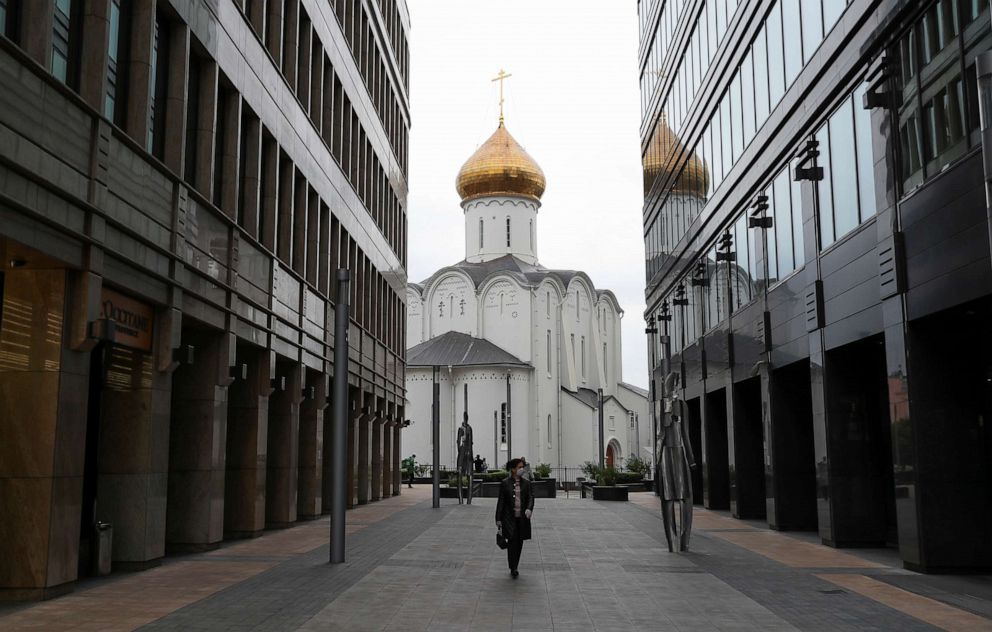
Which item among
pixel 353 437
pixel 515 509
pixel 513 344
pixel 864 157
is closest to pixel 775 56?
pixel 864 157

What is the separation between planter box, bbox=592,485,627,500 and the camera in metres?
37.1

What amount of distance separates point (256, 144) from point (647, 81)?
26.6 meters

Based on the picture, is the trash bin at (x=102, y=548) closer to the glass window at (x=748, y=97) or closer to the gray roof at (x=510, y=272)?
the glass window at (x=748, y=97)

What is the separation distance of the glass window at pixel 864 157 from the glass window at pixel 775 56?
14.6ft

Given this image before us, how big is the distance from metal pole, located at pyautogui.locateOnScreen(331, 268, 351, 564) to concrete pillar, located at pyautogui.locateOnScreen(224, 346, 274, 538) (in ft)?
12.2

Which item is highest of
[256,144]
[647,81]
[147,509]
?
[647,81]

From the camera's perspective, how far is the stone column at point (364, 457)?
32.4 meters

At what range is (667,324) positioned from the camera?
39000 mm

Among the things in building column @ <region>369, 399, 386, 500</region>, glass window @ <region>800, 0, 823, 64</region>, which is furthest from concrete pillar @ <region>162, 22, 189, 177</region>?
building column @ <region>369, 399, 386, 500</region>

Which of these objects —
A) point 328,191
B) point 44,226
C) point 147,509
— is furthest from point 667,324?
point 44,226

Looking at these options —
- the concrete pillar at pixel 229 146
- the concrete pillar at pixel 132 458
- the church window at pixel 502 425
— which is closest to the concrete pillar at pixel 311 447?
the concrete pillar at pixel 229 146

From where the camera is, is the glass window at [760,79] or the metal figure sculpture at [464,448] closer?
the glass window at [760,79]

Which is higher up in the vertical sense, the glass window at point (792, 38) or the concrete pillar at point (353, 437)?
Result: the glass window at point (792, 38)

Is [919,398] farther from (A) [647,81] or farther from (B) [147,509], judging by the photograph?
(A) [647,81]
